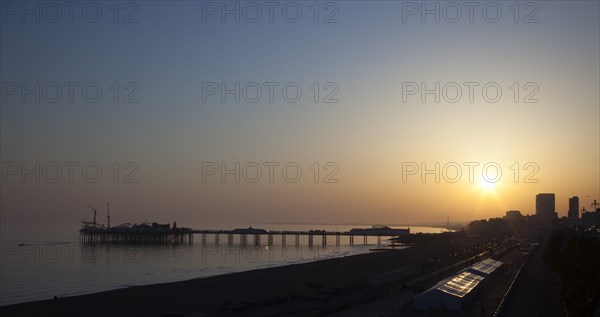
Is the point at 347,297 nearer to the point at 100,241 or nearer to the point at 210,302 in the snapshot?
the point at 210,302

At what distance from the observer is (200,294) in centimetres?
4481

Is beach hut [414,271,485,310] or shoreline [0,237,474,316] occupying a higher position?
beach hut [414,271,485,310]

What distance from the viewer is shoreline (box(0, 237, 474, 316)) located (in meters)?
36.2

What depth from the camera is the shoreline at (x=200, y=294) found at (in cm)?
3622

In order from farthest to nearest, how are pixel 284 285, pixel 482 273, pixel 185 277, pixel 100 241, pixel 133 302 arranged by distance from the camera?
pixel 100 241, pixel 185 277, pixel 284 285, pixel 482 273, pixel 133 302

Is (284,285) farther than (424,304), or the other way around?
(284,285)

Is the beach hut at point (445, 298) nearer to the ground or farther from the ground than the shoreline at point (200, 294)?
farther from the ground

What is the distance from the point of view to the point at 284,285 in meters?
51.1

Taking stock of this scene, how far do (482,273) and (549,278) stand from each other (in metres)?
10.1

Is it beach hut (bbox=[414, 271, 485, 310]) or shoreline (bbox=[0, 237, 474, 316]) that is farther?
shoreline (bbox=[0, 237, 474, 316])

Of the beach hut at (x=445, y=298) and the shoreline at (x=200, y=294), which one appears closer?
the beach hut at (x=445, y=298)

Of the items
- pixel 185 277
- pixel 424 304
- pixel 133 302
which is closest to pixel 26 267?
pixel 185 277

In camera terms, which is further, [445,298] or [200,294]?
[200,294]

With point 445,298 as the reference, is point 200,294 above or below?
below
